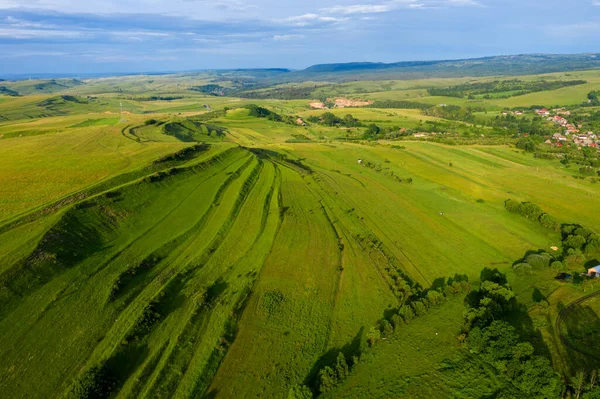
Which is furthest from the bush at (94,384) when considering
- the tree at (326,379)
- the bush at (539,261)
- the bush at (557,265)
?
the bush at (557,265)

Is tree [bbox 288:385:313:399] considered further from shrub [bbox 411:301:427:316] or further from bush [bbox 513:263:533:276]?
bush [bbox 513:263:533:276]

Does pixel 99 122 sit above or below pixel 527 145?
above

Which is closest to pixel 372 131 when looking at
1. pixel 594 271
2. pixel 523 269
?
pixel 523 269

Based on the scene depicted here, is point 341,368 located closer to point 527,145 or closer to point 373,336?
point 373,336

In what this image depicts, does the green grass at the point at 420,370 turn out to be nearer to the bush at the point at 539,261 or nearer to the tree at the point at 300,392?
the tree at the point at 300,392

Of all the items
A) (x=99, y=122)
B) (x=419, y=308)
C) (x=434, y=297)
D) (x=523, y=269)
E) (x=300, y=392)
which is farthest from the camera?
(x=99, y=122)

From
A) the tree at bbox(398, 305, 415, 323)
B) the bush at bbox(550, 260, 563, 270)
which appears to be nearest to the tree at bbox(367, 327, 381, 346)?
the tree at bbox(398, 305, 415, 323)

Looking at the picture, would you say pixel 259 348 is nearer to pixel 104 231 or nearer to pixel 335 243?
pixel 335 243

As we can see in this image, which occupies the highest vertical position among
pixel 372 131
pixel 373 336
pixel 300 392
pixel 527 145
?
pixel 372 131
